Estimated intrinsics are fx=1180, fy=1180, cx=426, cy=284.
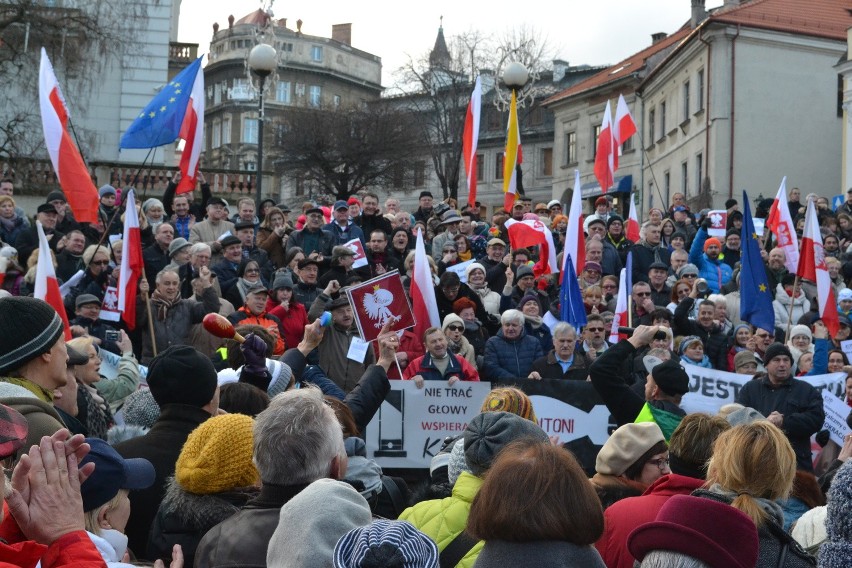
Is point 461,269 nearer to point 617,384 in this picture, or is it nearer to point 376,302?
point 376,302

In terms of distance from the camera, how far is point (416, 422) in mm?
A: 10328

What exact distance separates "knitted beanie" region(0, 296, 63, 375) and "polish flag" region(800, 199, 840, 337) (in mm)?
11404

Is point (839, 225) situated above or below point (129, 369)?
above

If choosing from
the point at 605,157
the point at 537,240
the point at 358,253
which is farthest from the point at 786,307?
the point at 358,253

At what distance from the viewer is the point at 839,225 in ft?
68.7

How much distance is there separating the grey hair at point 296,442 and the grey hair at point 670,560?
118 cm

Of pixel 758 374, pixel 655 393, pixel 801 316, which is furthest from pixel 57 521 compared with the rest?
pixel 801 316

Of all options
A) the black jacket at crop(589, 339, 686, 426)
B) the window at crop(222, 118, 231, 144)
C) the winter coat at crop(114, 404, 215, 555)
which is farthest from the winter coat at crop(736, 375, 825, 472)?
the window at crop(222, 118, 231, 144)

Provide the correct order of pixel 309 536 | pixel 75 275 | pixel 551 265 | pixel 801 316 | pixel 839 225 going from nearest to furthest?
pixel 309 536 < pixel 75 275 < pixel 801 316 < pixel 551 265 < pixel 839 225

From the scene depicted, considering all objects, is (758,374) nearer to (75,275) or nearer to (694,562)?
(75,275)

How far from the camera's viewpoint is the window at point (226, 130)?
92.9 m

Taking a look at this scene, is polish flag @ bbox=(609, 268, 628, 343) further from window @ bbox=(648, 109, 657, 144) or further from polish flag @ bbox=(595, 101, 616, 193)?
window @ bbox=(648, 109, 657, 144)

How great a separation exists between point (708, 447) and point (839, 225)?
17327mm

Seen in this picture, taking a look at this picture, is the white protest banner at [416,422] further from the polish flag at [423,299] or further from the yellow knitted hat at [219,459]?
the yellow knitted hat at [219,459]
